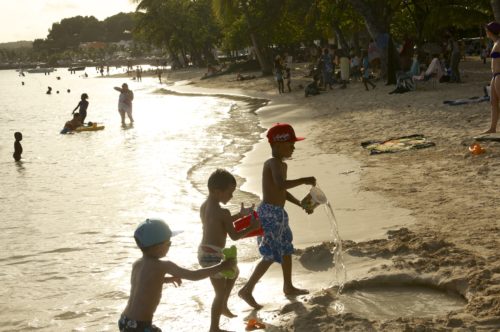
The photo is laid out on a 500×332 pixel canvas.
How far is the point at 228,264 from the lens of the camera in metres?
4.14

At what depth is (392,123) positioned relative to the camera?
51.4ft

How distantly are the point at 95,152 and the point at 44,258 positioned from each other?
11225 millimetres

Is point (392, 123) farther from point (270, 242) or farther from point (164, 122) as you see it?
point (164, 122)

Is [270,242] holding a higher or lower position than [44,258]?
higher

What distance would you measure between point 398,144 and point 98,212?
223 inches

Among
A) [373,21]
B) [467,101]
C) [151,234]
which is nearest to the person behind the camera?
[151,234]

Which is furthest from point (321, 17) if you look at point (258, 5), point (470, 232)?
point (470, 232)

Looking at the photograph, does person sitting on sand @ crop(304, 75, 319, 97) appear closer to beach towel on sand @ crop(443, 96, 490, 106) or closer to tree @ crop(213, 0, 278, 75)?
tree @ crop(213, 0, 278, 75)

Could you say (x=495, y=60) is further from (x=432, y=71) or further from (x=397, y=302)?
(x=432, y=71)

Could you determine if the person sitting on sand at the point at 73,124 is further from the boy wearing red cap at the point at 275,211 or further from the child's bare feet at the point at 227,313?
the child's bare feet at the point at 227,313

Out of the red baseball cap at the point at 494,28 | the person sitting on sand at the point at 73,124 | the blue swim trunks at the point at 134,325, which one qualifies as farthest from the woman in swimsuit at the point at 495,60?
the person sitting on sand at the point at 73,124

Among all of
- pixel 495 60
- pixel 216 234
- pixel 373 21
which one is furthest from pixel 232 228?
pixel 373 21

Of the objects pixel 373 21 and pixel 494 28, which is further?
pixel 373 21

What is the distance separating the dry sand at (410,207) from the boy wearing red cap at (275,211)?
37 centimetres
